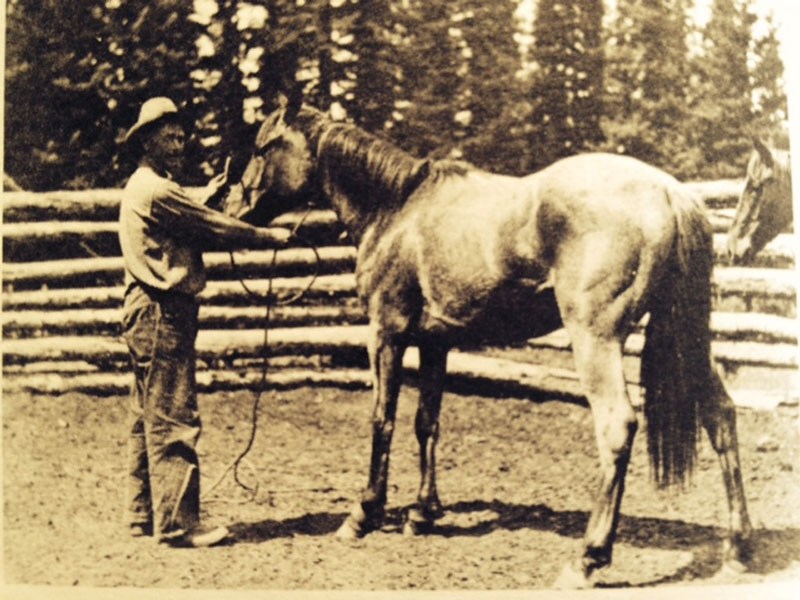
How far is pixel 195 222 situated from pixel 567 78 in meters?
1.25

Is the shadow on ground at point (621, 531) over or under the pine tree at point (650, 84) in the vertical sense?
under

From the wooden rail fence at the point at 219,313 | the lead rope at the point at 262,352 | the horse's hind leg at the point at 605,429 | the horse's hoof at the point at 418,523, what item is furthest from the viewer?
the wooden rail fence at the point at 219,313

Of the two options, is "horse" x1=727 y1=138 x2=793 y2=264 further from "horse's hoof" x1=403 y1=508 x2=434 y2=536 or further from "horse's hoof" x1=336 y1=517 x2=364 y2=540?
"horse's hoof" x1=336 y1=517 x2=364 y2=540

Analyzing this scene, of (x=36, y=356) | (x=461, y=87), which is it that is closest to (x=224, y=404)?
(x=36, y=356)

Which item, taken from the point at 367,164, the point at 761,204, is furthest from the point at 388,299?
the point at 761,204

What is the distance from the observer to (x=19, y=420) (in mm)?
2984

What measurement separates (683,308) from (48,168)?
6.72ft

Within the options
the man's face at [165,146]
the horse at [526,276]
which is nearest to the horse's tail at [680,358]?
the horse at [526,276]

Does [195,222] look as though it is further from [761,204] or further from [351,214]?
[761,204]

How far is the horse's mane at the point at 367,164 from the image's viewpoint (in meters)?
2.93

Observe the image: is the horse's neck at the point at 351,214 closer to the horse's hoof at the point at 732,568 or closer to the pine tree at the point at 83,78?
Answer: the pine tree at the point at 83,78

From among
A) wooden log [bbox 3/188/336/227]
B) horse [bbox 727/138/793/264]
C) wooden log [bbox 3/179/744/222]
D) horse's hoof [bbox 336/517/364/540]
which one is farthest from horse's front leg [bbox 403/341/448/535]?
wooden log [bbox 3/179/744/222]

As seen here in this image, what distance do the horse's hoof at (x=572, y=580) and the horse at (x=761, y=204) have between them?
3.49 ft

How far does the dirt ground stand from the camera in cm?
272
